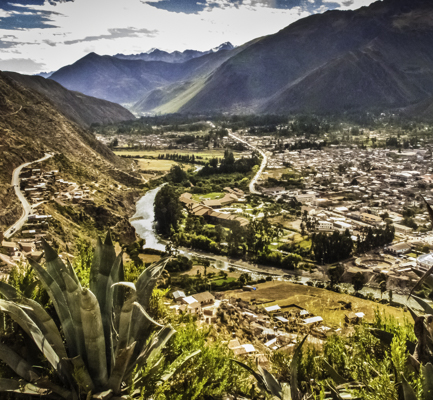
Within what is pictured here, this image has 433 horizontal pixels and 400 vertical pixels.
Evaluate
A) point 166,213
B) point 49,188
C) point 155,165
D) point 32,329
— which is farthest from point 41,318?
point 155,165

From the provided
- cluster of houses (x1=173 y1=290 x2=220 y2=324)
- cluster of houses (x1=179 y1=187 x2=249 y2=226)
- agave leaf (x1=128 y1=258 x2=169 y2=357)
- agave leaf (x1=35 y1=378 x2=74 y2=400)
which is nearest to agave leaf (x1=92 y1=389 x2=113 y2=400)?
agave leaf (x1=35 y1=378 x2=74 y2=400)

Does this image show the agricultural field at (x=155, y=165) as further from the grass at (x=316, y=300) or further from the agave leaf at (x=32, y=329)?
the agave leaf at (x=32, y=329)

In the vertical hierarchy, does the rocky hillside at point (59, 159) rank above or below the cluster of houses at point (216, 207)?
above

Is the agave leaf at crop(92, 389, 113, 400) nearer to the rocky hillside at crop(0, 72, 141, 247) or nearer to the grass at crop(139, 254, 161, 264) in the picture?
the rocky hillside at crop(0, 72, 141, 247)

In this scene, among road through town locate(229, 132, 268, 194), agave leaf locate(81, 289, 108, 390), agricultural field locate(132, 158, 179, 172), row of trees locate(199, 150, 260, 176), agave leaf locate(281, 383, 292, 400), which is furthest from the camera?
agricultural field locate(132, 158, 179, 172)

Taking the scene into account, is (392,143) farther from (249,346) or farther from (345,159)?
(249,346)

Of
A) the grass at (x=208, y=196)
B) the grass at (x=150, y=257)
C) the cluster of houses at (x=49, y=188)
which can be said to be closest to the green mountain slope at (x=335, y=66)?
the grass at (x=208, y=196)
